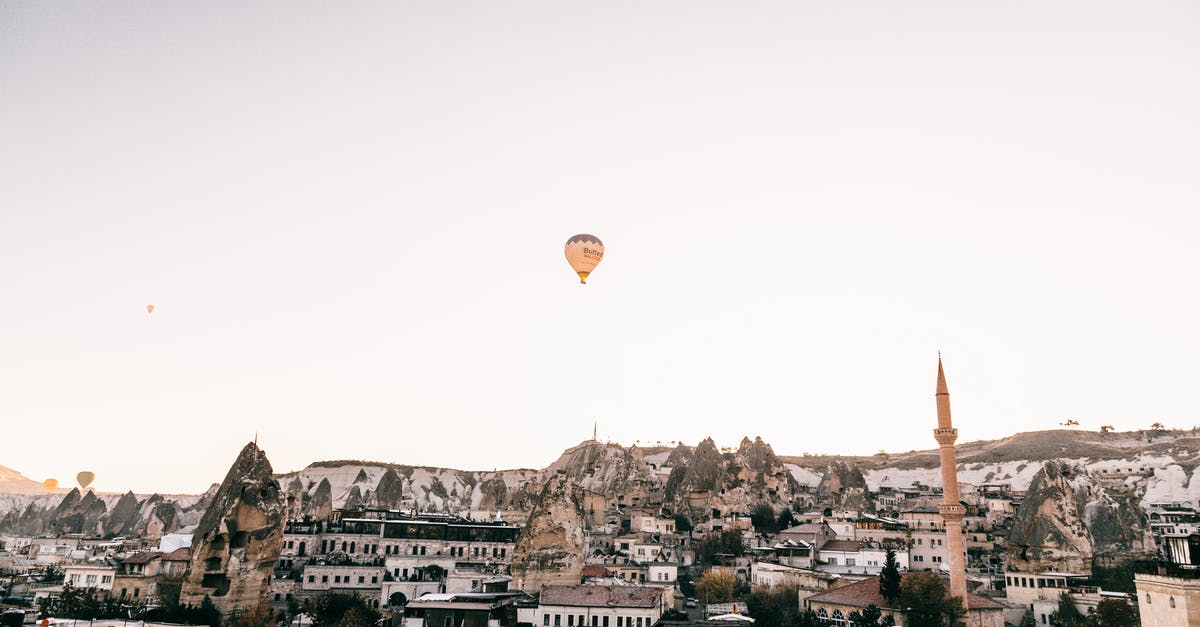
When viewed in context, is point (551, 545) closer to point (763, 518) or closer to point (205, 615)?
point (205, 615)

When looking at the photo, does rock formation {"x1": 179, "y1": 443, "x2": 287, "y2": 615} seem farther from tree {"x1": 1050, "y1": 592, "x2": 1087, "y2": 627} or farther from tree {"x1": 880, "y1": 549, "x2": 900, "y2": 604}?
tree {"x1": 1050, "y1": 592, "x2": 1087, "y2": 627}

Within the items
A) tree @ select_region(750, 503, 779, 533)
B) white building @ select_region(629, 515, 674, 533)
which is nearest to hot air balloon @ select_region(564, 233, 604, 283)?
white building @ select_region(629, 515, 674, 533)

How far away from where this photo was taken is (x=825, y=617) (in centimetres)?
4803

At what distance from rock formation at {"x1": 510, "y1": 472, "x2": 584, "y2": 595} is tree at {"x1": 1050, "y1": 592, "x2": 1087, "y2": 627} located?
104 ft

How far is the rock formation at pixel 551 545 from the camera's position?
60375 mm

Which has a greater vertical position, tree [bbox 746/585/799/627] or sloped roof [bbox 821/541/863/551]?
sloped roof [bbox 821/541/863/551]

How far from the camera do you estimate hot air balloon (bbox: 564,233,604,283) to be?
4788cm

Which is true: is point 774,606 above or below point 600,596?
below

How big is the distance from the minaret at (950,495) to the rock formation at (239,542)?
144 feet

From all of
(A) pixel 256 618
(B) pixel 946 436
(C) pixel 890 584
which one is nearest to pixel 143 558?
(A) pixel 256 618

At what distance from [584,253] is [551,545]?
85.9ft

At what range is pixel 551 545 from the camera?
205 ft

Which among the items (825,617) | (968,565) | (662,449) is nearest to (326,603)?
(825,617)

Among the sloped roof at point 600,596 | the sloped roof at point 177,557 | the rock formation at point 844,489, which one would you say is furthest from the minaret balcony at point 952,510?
the sloped roof at point 177,557
